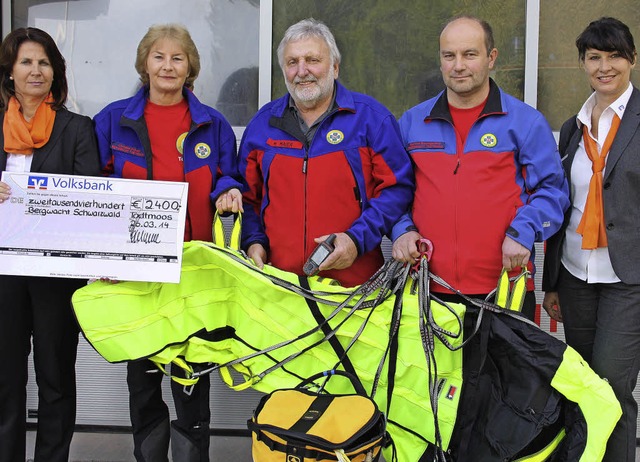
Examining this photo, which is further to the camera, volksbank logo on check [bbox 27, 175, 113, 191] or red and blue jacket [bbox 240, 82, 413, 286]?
red and blue jacket [bbox 240, 82, 413, 286]

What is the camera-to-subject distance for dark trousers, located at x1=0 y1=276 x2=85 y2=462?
3043 millimetres

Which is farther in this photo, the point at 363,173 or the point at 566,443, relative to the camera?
the point at 363,173

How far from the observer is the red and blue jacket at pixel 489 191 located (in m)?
2.79

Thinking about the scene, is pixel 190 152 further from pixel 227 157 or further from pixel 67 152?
pixel 67 152

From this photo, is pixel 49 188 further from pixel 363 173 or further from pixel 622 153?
pixel 622 153

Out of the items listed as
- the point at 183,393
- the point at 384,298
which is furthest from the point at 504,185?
the point at 183,393

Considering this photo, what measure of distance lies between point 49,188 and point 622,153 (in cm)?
227

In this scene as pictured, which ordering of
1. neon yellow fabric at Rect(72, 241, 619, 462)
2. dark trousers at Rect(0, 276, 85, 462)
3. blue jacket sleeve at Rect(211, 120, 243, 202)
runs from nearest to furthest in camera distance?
neon yellow fabric at Rect(72, 241, 619, 462) < dark trousers at Rect(0, 276, 85, 462) < blue jacket sleeve at Rect(211, 120, 243, 202)

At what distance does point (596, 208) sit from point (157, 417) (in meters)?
2.08

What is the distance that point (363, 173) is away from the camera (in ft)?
9.94

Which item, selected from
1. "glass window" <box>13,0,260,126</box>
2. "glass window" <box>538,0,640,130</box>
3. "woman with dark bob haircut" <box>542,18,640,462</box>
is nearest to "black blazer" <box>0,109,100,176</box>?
"glass window" <box>13,0,260,126</box>

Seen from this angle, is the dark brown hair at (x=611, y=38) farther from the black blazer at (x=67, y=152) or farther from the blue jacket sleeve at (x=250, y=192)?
the black blazer at (x=67, y=152)

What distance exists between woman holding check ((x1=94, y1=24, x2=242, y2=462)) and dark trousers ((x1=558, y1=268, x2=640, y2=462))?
1.50 meters

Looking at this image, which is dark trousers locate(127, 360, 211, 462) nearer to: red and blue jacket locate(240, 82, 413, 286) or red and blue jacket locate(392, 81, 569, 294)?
red and blue jacket locate(240, 82, 413, 286)
